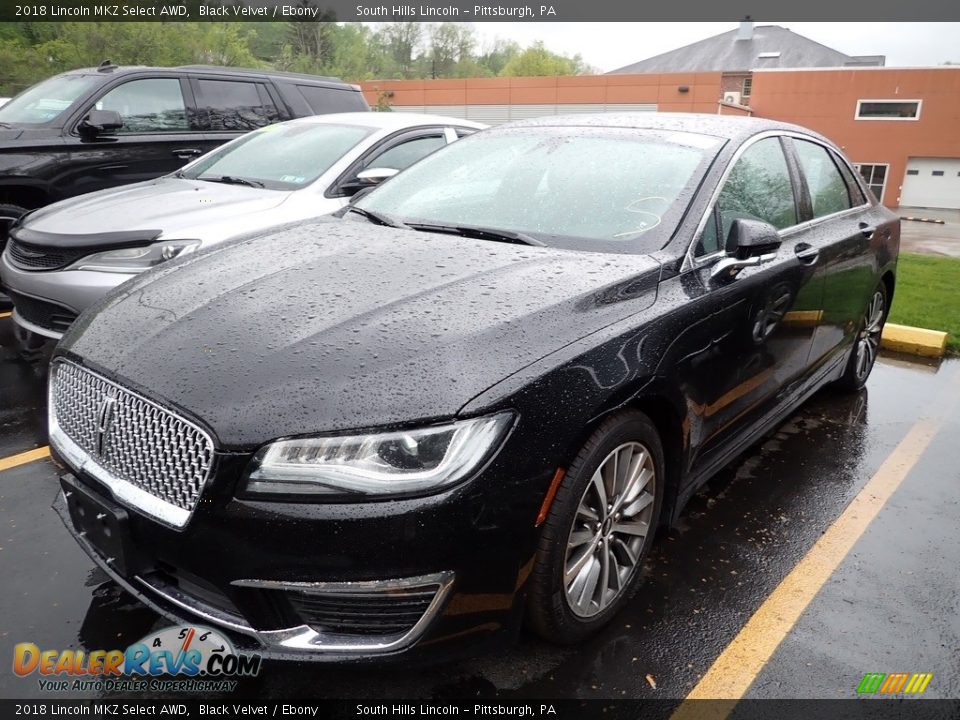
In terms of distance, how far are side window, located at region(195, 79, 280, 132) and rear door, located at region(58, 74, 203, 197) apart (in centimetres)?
18

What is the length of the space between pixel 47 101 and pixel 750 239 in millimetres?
6266

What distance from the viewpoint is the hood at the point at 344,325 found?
1.93 m

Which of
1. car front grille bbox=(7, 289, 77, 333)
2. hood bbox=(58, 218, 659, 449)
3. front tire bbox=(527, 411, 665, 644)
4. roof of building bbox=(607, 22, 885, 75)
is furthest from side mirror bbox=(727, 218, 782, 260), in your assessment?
roof of building bbox=(607, 22, 885, 75)

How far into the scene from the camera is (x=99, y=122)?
604cm

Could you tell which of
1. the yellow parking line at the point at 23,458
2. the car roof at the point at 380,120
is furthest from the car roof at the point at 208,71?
the yellow parking line at the point at 23,458

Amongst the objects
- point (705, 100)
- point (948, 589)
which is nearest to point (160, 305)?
point (948, 589)

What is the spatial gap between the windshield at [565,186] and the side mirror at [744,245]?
0.24 m

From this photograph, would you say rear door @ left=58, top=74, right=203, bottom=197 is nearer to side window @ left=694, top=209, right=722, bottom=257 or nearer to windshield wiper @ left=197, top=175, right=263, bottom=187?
windshield wiper @ left=197, top=175, right=263, bottom=187

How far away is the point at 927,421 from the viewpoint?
184 inches

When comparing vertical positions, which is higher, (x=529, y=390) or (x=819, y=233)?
(x=819, y=233)

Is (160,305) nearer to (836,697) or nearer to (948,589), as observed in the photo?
(836,697)

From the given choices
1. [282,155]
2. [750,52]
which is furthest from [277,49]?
[282,155]

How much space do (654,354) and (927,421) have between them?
319 cm

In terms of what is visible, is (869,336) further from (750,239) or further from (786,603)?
(786,603)
